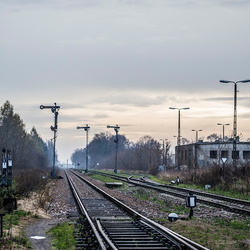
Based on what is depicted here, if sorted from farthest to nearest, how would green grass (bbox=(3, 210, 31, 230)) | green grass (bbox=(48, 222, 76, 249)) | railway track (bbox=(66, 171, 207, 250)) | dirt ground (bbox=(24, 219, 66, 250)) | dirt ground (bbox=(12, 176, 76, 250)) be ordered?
green grass (bbox=(3, 210, 31, 230))
dirt ground (bbox=(12, 176, 76, 250))
dirt ground (bbox=(24, 219, 66, 250))
green grass (bbox=(48, 222, 76, 249))
railway track (bbox=(66, 171, 207, 250))

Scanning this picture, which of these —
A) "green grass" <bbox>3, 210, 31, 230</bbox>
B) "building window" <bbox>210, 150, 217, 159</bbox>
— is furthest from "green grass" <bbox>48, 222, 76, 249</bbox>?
"building window" <bbox>210, 150, 217, 159</bbox>

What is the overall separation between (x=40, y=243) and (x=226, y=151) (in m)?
62.8

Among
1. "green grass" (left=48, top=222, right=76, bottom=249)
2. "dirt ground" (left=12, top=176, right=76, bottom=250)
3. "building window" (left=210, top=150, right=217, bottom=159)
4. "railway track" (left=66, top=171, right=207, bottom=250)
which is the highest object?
"building window" (left=210, top=150, right=217, bottom=159)

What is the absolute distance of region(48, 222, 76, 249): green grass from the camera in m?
11.4

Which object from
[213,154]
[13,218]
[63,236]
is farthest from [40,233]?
[213,154]

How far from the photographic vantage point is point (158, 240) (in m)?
11.7

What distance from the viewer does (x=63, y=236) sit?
12727 millimetres

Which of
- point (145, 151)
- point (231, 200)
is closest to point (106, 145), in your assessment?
point (145, 151)

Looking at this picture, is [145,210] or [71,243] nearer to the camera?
[71,243]

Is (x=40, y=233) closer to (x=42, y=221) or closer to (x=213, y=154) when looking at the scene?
(x=42, y=221)

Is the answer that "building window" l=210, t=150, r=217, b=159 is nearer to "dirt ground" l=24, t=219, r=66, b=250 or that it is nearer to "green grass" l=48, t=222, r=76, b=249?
"dirt ground" l=24, t=219, r=66, b=250

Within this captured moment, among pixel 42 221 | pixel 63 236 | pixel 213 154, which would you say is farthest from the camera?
pixel 213 154

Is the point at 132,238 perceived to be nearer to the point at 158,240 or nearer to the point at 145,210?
the point at 158,240

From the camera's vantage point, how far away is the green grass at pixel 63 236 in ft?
37.5
